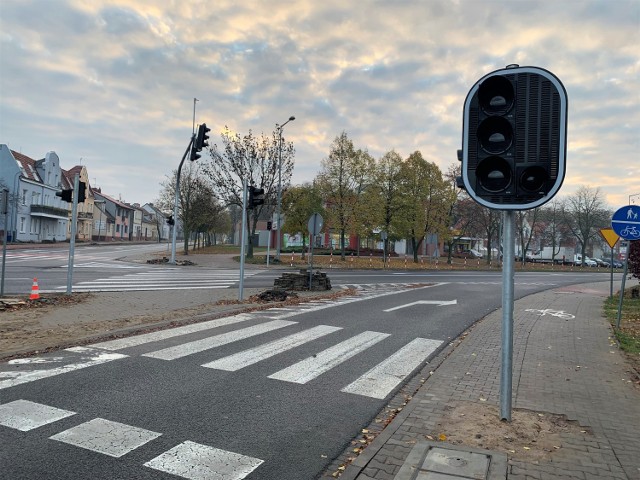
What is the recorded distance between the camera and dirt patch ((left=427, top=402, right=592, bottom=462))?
3936 mm

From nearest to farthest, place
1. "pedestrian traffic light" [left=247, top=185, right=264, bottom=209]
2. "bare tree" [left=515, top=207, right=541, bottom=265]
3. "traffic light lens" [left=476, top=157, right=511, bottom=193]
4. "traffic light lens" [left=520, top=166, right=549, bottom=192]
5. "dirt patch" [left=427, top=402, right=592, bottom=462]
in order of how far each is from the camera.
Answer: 1. "dirt patch" [left=427, top=402, right=592, bottom=462]
2. "traffic light lens" [left=520, top=166, right=549, bottom=192]
3. "traffic light lens" [left=476, top=157, right=511, bottom=193]
4. "pedestrian traffic light" [left=247, top=185, right=264, bottom=209]
5. "bare tree" [left=515, top=207, right=541, bottom=265]

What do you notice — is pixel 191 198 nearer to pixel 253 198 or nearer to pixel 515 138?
pixel 253 198

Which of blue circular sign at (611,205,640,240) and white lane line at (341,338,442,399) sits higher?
blue circular sign at (611,205,640,240)

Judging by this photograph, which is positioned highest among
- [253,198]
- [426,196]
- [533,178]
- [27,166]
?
[27,166]

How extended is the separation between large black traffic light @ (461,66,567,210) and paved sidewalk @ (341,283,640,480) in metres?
2.13

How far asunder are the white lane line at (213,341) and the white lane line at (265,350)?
617 mm

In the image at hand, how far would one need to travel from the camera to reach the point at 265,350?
292 inches

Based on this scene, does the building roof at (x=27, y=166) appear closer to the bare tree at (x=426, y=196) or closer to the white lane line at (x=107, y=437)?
the bare tree at (x=426, y=196)

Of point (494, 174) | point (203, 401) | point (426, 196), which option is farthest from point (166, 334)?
point (426, 196)

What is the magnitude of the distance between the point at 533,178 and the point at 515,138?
41 centimetres

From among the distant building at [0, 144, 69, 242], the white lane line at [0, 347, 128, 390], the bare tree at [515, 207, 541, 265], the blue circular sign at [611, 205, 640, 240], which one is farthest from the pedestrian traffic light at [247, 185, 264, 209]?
the distant building at [0, 144, 69, 242]

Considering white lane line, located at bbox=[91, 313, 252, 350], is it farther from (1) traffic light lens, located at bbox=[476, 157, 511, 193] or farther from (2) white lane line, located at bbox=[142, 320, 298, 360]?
(1) traffic light lens, located at bbox=[476, 157, 511, 193]

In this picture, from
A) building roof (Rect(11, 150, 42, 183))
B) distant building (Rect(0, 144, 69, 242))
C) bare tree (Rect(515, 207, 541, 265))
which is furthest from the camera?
building roof (Rect(11, 150, 42, 183))

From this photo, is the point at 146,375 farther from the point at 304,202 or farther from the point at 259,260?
the point at 304,202
